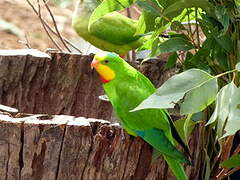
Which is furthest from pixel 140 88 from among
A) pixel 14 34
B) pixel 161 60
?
pixel 14 34

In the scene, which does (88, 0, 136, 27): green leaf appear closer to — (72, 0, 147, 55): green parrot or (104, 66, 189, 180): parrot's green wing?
(104, 66, 189, 180): parrot's green wing

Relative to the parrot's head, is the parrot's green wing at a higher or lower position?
lower

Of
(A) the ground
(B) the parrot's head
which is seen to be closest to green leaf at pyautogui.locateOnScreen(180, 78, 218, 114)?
(B) the parrot's head

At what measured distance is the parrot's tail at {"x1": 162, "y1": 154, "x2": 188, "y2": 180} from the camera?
6.77 feet

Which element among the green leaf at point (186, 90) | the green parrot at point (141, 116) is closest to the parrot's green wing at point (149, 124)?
the green parrot at point (141, 116)

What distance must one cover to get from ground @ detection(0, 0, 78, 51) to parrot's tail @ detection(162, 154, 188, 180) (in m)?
3.85

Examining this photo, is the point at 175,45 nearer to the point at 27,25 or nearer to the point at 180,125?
the point at 180,125

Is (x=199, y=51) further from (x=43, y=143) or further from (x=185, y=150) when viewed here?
(x=43, y=143)

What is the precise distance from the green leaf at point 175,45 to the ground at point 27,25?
12.3 ft

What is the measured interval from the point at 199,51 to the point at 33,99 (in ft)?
3.14

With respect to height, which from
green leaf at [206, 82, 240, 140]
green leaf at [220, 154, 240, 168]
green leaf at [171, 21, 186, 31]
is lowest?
green leaf at [220, 154, 240, 168]

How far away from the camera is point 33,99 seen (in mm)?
2889

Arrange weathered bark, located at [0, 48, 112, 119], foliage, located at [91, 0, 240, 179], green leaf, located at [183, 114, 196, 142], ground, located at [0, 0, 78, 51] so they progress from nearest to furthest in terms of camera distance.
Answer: foliage, located at [91, 0, 240, 179] → green leaf, located at [183, 114, 196, 142] → weathered bark, located at [0, 48, 112, 119] → ground, located at [0, 0, 78, 51]

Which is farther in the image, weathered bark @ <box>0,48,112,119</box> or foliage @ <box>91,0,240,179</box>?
weathered bark @ <box>0,48,112,119</box>
